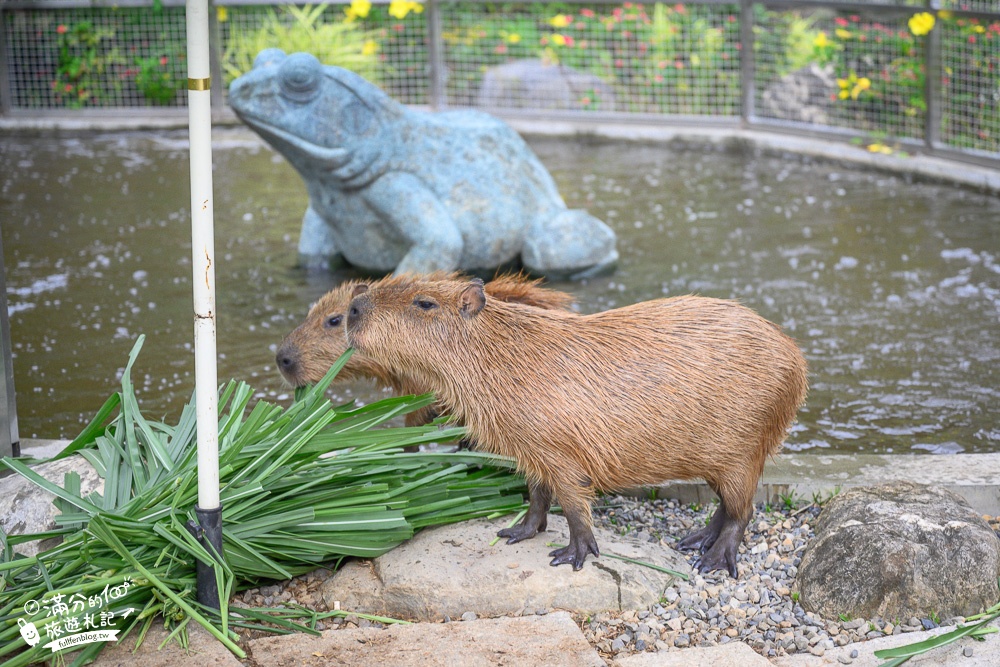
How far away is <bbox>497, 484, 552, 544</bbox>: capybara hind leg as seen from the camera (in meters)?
3.34

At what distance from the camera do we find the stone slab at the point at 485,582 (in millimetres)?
3105

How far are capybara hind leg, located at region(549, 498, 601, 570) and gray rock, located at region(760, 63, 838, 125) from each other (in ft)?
26.2

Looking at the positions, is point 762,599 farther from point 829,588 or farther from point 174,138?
point 174,138

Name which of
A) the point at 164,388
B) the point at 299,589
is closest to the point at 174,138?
the point at 164,388

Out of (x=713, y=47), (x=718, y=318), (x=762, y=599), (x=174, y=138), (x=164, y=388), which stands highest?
(x=713, y=47)

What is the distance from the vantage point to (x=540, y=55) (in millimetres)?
11586

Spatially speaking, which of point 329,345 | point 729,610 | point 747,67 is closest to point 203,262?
point 329,345

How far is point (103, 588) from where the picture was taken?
2.83 meters

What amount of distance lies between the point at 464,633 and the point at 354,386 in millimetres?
2530

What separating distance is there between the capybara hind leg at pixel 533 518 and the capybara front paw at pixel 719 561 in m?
0.48

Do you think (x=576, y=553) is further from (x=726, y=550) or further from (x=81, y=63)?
(x=81, y=63)

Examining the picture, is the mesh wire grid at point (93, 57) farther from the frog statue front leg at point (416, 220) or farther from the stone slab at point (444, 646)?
the stone slab at point (444, 646)

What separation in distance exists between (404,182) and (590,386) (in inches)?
137

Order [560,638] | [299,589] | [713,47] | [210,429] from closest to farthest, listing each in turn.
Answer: [210,429], [560,638], [299,589], [713,47]
